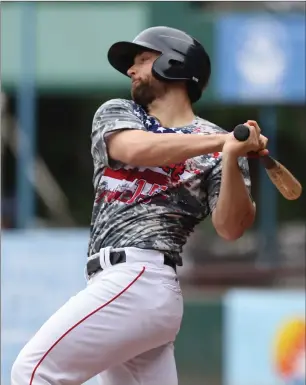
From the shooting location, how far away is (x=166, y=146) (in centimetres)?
386

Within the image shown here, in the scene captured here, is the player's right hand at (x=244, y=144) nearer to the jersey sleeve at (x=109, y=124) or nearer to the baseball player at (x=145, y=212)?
the baseball player at (x=145, y=212)

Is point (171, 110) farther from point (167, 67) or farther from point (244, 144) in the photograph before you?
point (244, 144)

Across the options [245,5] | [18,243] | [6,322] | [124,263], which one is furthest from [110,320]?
[245,5]

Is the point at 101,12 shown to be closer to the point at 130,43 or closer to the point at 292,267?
the point at 292,267

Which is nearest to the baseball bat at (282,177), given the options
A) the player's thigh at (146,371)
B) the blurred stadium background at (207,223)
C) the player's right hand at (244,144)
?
the player's right hand at (244,144)

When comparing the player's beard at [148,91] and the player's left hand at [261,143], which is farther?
the player's beard at [148,91]

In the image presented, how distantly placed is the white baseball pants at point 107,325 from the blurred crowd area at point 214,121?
868 cm

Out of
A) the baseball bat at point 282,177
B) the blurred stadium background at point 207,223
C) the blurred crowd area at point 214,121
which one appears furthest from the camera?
the blurred crowd area at point 214,121

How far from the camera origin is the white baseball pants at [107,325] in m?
3.82

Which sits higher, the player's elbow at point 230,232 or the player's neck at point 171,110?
the player's neck at point 171,110

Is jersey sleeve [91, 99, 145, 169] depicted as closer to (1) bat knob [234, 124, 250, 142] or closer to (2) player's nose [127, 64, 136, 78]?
(2) player's nose [127, 64, 136, 78]

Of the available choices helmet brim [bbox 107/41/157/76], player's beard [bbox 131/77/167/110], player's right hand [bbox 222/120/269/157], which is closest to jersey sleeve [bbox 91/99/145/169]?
player's beard [bbox 131/77/167/110]

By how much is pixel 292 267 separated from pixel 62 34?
13.4 feet

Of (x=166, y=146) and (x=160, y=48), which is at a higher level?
(x=160, y=48)
